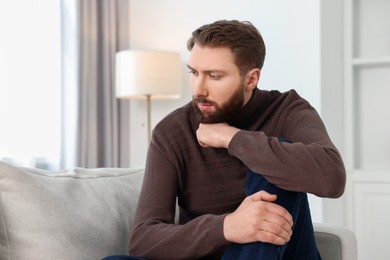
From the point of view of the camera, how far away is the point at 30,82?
10.2 ft

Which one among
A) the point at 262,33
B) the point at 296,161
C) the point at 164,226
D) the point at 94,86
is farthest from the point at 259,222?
the point at 94,86

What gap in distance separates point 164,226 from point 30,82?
1.89m

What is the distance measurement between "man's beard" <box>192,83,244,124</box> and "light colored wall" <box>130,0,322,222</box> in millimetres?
1117

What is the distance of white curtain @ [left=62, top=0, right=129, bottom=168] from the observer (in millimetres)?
3410

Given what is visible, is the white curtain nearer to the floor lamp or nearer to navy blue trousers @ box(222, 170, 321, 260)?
the floor lamp

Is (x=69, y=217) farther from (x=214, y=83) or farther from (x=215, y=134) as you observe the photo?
(x=214, y=83)

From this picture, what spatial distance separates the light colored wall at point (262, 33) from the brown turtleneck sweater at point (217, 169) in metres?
1.08

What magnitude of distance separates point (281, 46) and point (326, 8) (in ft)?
1.06

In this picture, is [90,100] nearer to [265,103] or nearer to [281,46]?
[281,46]

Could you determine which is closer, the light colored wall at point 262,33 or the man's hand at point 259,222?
the man's hand at point 259,222

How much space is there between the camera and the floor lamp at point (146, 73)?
10.8 ft

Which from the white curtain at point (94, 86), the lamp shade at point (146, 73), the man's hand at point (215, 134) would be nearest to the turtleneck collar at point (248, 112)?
the man's hand at point (215, 134)

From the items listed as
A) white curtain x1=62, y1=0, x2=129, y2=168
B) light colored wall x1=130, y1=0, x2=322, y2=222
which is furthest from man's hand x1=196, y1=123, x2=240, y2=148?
white curtain x1=62, y1=0, x2=129, y2=168

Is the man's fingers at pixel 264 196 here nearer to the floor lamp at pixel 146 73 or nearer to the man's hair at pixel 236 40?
the man's hair at pixel 236 40
